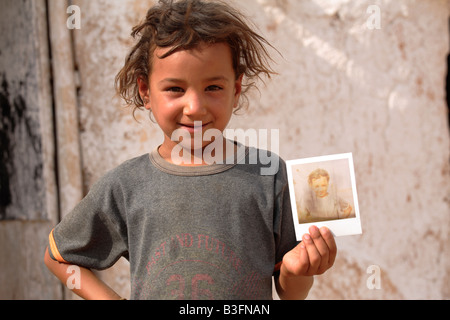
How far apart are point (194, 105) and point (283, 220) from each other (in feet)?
1.50

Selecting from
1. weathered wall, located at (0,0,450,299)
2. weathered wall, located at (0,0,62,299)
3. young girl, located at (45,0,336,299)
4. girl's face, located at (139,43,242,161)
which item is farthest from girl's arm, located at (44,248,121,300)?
weathered wall, located at (0,0,450,299)

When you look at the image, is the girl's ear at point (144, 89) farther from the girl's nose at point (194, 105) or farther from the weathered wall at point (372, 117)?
the weathered wall at point (372, 117)

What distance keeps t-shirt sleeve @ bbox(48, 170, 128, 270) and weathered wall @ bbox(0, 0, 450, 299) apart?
1.10 metres

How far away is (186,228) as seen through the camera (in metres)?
1.61

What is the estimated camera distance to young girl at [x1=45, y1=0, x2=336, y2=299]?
1.58m

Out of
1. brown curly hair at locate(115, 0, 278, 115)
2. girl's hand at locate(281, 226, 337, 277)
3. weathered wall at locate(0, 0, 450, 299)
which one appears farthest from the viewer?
weathered wall at locate(0, 0, 450, 299)

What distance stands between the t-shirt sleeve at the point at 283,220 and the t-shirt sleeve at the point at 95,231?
484 millimetres

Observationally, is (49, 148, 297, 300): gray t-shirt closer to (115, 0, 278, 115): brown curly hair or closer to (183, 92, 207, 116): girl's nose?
(183, 92, 207, 116): girl's nose

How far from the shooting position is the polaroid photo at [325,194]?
5.24 ft

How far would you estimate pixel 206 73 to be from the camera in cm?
161

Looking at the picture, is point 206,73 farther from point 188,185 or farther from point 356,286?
point 356,286
